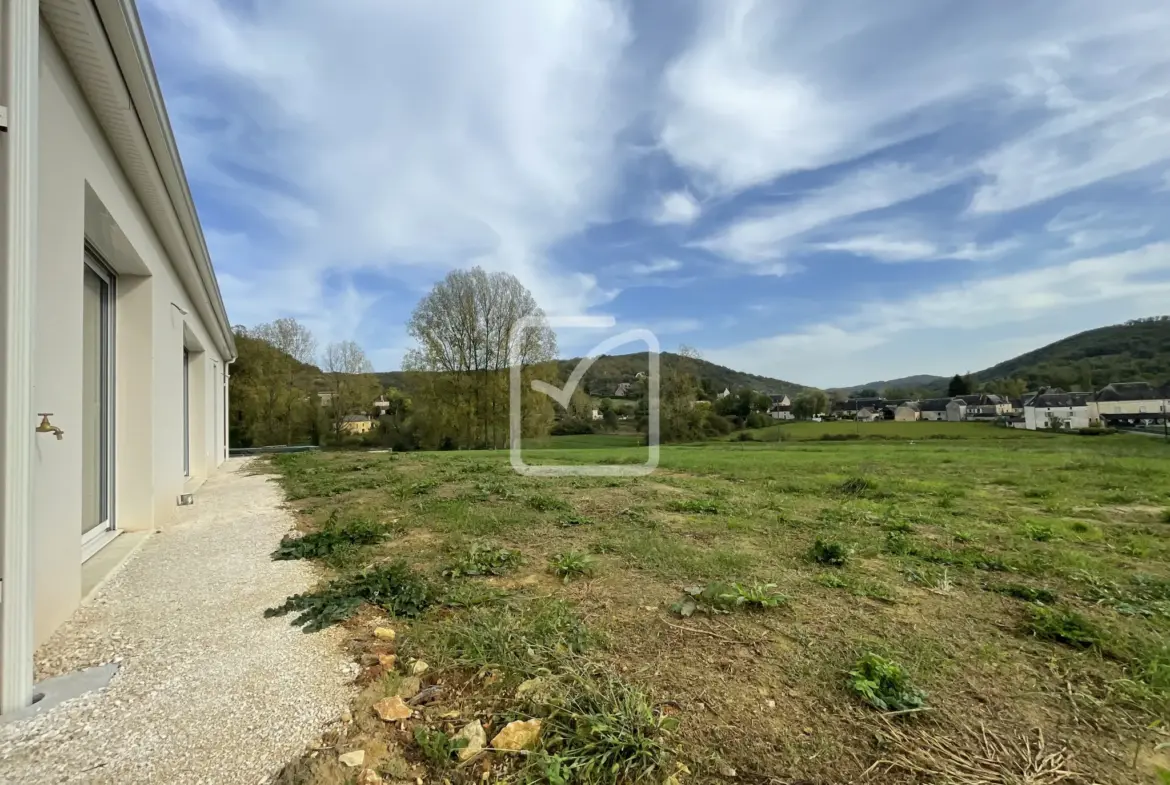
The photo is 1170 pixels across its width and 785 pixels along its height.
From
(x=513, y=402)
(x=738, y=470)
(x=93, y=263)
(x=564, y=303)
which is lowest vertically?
(x=738, y=470)

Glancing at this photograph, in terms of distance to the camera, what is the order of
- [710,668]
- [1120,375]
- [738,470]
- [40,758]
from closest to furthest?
[40,758]
[710,668]
[738,470]
[1120,375]

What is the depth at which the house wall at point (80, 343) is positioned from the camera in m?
2.49

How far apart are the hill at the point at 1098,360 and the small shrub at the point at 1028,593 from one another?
27792 millimetres

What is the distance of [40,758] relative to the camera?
1488mm

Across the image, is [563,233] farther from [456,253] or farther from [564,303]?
[456,253]

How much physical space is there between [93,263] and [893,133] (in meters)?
12.7

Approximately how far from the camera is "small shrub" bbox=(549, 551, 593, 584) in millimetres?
3092

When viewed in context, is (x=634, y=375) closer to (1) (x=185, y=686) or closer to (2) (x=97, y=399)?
(2) (x=97, y=399)

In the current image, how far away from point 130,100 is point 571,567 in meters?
4.53

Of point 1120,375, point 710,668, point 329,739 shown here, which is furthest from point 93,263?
point 1120,375

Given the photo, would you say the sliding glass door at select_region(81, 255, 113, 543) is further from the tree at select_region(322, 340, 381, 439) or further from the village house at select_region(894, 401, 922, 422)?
the village house at select_region(894, 401, 922, 422)

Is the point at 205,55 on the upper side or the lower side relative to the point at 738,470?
upper

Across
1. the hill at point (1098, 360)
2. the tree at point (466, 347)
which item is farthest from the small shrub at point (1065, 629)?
the hill at point (1098, 360)

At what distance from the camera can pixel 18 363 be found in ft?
6.04
